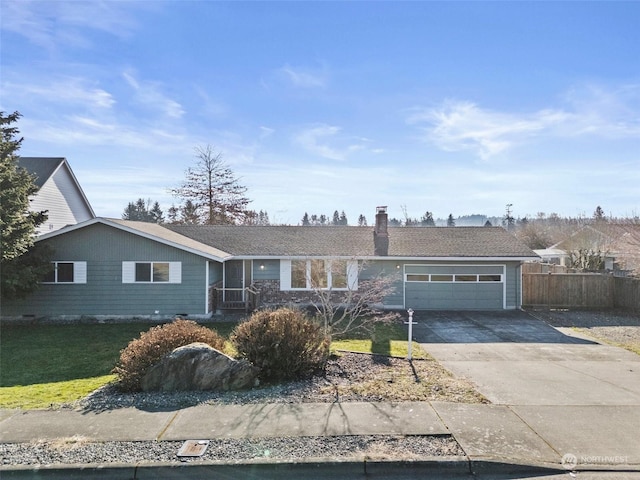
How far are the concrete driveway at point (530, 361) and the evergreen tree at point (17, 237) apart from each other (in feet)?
43.6

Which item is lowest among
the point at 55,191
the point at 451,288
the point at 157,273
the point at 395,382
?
the point at 395,382

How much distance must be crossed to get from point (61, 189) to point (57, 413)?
69.2 ft

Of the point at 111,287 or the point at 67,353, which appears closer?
the point at 67,353

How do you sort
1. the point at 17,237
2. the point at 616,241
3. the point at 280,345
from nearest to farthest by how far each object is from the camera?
1. the point at 280,345
2. the point at 17,237
3. the point at 616,241

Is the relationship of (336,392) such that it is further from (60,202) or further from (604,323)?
(60,202)

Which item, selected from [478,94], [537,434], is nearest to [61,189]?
[478,94]

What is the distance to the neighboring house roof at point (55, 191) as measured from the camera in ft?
67.7

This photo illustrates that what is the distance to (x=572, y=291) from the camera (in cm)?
1845

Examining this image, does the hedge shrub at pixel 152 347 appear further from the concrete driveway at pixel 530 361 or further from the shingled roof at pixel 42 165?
the shingled roof at pixel 42 165

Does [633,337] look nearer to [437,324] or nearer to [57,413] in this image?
[437,324]

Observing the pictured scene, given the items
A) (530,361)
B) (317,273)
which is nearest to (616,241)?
(317,273)

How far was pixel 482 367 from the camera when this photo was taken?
8.77 m

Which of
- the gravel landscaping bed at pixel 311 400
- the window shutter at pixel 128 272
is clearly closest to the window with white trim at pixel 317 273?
the window shutter at pixel 128 272

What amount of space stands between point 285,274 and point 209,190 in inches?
823
